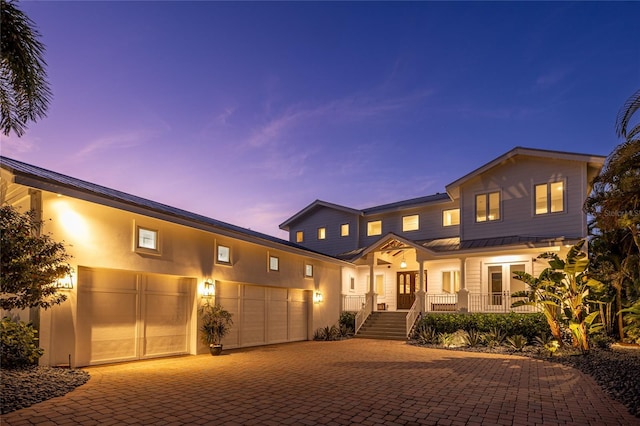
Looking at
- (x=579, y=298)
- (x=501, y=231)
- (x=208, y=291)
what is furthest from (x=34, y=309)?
(x=501, y=231)

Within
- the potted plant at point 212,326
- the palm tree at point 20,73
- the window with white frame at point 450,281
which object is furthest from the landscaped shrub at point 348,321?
the palm tree at point 20,73

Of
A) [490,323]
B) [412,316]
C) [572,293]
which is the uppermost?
[572,293]

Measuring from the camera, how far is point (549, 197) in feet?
60.4

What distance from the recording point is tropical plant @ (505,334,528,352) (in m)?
14.1

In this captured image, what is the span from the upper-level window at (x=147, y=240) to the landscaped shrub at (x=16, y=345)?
3.18 metres

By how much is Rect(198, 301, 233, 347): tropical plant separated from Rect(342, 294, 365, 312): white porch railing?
10.0 metres

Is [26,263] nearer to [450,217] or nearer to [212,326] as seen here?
[212,326]

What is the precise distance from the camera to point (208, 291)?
1282 centimetres

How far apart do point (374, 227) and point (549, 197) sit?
32.1 ft

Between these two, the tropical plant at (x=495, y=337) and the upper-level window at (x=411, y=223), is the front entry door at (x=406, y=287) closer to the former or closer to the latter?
the upper-level window at (x=411, y=223)

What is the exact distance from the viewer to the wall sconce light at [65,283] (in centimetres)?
872

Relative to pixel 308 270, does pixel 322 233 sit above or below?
above

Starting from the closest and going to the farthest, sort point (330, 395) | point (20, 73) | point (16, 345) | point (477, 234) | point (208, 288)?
point (20, 73)
point (330, 395)
point (16, 345)
point (208, 288)
point (477, 234)

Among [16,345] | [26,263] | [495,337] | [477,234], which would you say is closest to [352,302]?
[477,234]
